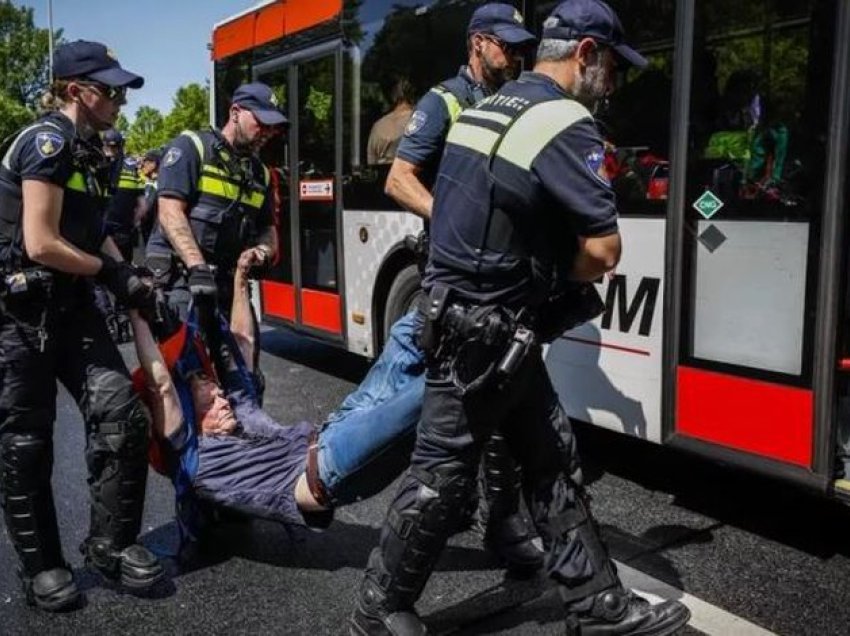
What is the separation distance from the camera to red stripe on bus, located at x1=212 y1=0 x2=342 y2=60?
243 inches

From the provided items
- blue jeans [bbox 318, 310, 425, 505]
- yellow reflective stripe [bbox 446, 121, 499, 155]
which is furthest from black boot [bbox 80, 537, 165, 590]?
yellow reflective stripe [bbox 446, 121, 499, 155]

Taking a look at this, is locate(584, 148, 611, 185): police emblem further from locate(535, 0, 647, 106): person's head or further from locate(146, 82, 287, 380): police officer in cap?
locate(146, 82, 287, 380): police officer in cap

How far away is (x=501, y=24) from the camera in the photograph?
12.0ft

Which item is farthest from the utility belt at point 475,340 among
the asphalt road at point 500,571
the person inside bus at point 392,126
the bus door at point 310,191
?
the bus door at point 310,191

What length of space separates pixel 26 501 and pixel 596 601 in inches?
74.9

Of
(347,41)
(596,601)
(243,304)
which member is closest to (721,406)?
(596,601)

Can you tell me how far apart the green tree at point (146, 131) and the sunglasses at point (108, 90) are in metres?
45.3

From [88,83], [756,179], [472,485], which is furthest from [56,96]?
[756,179]

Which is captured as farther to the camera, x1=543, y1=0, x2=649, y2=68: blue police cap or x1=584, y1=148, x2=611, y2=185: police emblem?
x1=543, y1=0, x2=649, y2=68: blue police cap

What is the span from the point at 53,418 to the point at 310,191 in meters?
3.64

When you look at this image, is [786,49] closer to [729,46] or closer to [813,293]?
[729,46]

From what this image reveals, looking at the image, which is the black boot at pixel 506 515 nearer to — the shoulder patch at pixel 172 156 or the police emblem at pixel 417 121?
the police emblem at pixel 417 121

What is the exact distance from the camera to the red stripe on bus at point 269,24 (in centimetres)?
618

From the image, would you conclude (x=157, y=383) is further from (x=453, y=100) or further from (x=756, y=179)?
(x=756, y=179)
